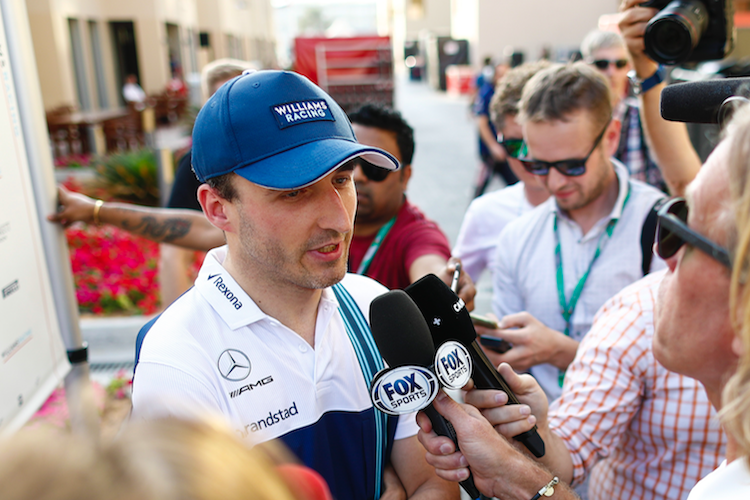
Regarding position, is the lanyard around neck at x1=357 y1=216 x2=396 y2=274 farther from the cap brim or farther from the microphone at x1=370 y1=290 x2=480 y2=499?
the microphone at x1=370 y1=290 x2=480 y2=499

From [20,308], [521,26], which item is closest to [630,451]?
[20,308]

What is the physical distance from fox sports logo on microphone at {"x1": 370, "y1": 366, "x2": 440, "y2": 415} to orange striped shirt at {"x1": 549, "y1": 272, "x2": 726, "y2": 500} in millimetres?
689

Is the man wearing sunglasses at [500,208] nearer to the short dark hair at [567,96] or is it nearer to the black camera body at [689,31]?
the short dark hair at [567,96]

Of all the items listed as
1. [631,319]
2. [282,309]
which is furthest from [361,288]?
[631,319]

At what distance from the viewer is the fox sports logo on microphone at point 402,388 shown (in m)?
1.27

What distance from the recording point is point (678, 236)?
1.11m

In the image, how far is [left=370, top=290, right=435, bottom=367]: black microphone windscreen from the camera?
4.27ft

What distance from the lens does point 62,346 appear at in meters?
2.38

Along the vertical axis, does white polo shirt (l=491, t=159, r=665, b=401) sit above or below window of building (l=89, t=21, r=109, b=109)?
below

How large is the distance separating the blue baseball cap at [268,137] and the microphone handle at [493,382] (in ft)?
1.93

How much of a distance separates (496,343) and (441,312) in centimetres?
78

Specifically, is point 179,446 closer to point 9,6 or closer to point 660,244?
point 660,244

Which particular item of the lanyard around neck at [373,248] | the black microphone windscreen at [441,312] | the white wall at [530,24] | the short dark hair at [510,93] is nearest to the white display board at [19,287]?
the lanyard around neck at [373,248]

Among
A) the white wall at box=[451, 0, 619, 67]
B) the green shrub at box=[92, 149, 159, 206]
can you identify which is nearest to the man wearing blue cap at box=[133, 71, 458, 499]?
the green shrub at box=[92, 149, 159, 206]
